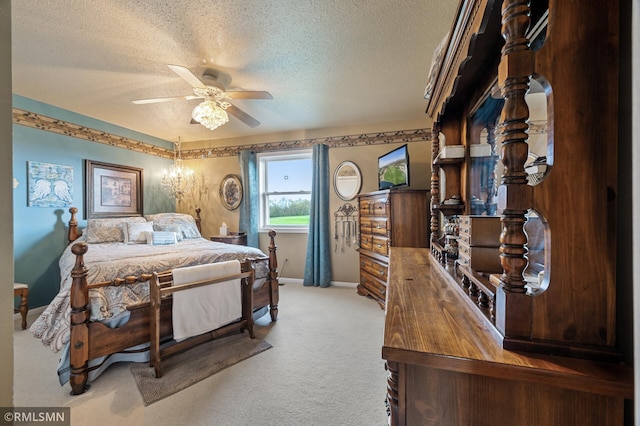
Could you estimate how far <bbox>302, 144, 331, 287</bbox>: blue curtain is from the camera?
4188 mm

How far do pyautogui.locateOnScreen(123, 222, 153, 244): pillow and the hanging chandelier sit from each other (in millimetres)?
1243

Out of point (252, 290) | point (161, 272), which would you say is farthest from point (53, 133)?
point (252, 290)

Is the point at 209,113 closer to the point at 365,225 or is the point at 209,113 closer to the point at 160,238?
the point at 160,238

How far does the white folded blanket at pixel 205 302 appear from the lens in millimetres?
2018

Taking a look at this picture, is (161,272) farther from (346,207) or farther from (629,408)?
(346,207)

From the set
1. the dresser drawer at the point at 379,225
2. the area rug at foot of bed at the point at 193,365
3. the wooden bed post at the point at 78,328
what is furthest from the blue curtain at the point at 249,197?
the wooden bed post at the point at 78,328

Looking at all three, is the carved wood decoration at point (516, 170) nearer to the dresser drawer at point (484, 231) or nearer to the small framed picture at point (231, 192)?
the dresser drawer at point (484, 231)

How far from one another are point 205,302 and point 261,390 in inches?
33.2

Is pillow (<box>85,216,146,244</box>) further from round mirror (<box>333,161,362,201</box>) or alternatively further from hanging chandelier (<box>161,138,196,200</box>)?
round mirror (<box>333,161,362,201</box>)

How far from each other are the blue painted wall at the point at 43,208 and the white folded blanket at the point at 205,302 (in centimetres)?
216

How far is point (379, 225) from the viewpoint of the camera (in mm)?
3389

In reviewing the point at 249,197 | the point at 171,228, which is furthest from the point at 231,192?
the point at 171,228

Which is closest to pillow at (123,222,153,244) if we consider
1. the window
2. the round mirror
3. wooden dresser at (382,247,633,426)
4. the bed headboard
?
the bed headboard

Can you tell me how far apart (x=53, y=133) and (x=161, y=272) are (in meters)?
2.88
